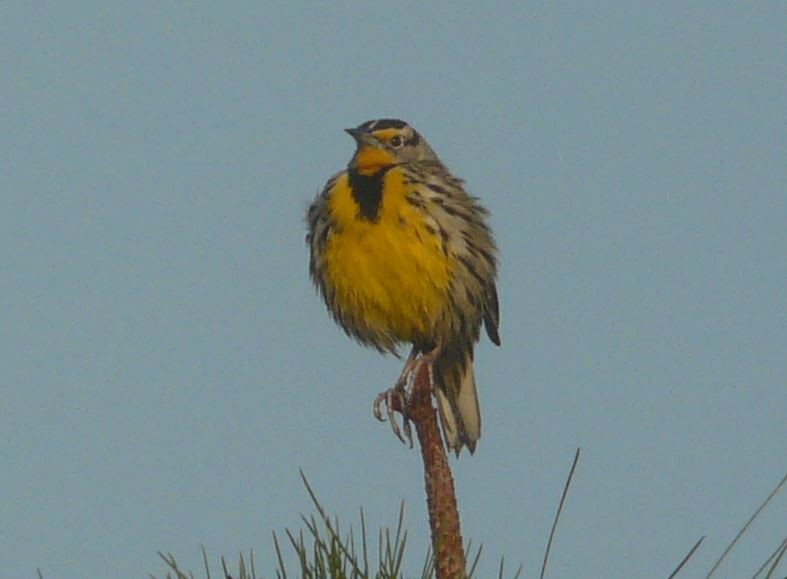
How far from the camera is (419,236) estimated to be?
6035 millimetres

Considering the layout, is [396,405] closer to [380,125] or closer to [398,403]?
[398,403]

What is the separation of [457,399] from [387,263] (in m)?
0.97

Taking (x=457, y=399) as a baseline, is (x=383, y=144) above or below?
above

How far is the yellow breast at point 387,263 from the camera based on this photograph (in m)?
5.90

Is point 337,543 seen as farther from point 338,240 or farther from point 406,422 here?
point 338,240

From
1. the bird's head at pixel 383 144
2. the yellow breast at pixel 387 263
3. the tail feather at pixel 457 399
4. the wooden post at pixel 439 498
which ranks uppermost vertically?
the bird's head at pixel 383 144

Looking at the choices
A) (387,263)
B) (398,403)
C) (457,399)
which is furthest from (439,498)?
(457,399)

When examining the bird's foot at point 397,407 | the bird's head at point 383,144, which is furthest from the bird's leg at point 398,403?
the bird's head at point 383,144

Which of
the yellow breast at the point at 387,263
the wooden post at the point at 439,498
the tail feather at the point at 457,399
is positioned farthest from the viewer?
the tail feather at the point at 457,399

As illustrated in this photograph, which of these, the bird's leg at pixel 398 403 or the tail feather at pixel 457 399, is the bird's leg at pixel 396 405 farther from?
the tail feather at pixel 457 399

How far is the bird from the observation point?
19.5ft

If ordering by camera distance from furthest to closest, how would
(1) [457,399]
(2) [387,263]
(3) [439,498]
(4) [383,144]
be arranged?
(1) [457,399] → (4) [383,144] → (2) [387,263] → (3) [439,498]

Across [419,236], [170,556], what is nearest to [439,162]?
[419,236]

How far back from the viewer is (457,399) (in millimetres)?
6586
